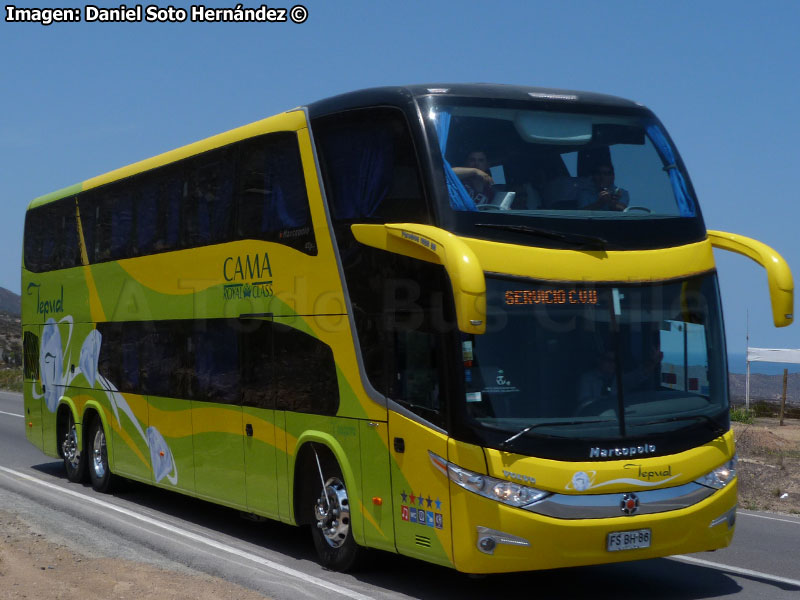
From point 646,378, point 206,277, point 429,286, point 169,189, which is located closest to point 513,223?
point 429,286

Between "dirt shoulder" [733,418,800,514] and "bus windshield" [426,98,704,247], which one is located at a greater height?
"bus windshield" [426,98,704,247]

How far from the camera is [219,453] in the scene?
1236cm

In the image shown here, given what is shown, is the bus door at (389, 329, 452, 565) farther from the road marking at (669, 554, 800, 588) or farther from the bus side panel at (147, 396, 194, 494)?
the bus side panel at (147, 396, 194, 494)

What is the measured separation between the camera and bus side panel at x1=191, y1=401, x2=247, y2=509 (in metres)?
11.9

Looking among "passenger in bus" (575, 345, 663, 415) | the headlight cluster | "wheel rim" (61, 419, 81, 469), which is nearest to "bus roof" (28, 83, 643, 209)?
"passenger in bus" (575, 345, 663, 415)

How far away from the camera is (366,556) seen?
9930 millimetres

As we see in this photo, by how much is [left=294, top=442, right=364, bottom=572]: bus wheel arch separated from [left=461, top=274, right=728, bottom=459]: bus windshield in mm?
2158

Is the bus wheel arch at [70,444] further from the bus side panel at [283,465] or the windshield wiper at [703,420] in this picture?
the windshield wiper at [703,420]

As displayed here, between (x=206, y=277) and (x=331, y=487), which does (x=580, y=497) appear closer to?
(x=331, y=487)

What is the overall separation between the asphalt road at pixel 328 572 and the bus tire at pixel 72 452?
1793mm

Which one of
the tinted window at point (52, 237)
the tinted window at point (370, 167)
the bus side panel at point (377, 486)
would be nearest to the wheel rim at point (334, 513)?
the bus side panel at point (377, 486)

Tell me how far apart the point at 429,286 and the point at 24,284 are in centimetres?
1225

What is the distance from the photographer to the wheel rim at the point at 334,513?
10055 millimetres

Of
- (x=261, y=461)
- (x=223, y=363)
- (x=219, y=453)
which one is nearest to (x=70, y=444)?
(x=219, y=453)
